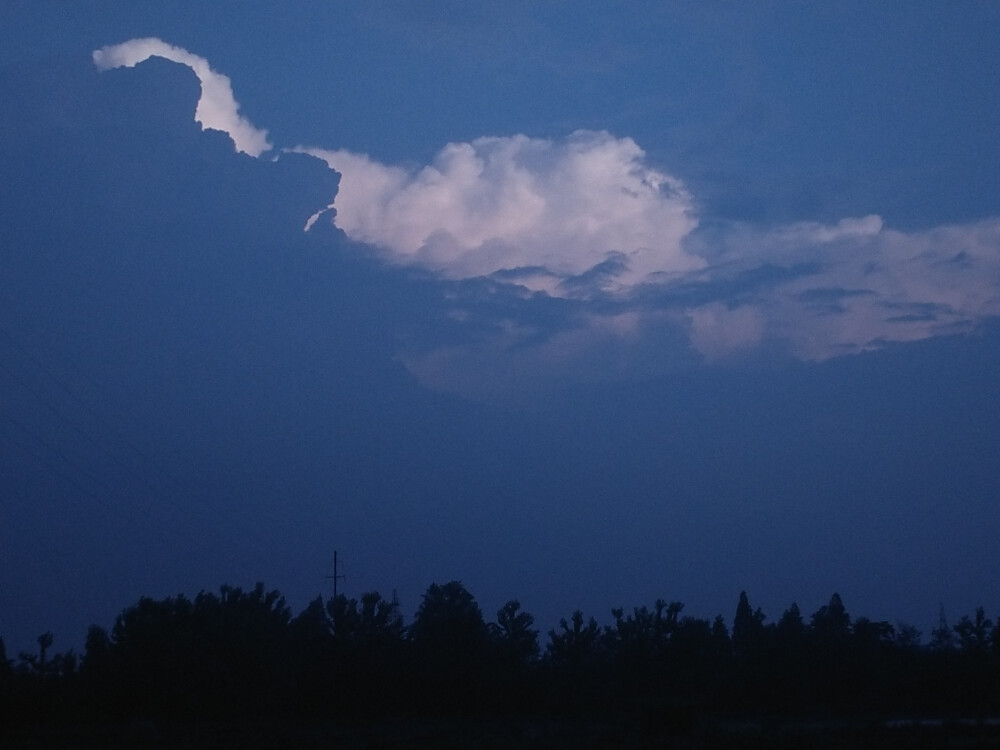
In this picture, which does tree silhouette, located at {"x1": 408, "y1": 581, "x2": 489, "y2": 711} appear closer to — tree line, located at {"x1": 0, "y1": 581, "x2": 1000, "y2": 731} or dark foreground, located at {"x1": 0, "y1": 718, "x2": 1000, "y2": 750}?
tree line, located at {"x1": 0, "y1": 581, "x2": 1000, "y2": 731}

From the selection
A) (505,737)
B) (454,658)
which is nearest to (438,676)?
(454,658)

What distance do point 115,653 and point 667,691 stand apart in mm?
28771

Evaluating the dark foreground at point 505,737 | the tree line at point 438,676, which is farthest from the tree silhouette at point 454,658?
the dark foreground at point 505,737

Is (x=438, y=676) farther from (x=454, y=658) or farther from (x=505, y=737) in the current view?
(x=505, y=737)

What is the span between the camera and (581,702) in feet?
194

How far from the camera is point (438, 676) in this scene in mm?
59219

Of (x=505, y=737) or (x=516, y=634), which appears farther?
(x=516, y=634)

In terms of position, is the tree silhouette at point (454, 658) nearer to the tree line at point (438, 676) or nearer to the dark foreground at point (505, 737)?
the tree line at point (438, 676)

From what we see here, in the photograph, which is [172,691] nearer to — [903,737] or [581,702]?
[581,702]

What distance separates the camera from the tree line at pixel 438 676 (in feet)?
170

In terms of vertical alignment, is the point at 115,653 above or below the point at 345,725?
above

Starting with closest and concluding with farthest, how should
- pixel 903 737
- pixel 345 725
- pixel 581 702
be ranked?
pixel 903 737
pixel 345 725
pixel 581 702

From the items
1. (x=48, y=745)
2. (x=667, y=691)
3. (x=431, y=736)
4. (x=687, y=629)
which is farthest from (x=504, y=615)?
(x=48, y=745)

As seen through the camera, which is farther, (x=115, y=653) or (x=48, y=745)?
(x=115, y=653)
